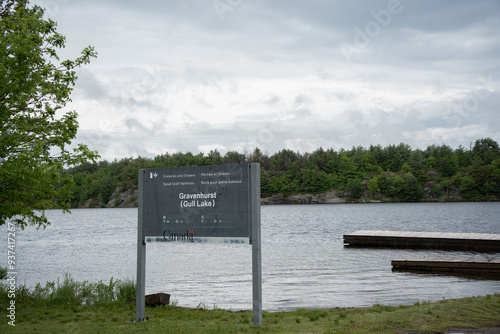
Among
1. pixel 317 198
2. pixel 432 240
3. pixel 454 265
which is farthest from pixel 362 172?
pixel 454 265

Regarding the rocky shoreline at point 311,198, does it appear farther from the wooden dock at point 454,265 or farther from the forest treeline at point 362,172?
the wooden dock at point 454,265

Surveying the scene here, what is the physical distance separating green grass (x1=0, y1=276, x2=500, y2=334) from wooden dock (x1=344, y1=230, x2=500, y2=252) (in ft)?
72.9

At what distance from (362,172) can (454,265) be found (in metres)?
155

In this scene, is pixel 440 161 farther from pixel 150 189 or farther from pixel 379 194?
pixel 150 189

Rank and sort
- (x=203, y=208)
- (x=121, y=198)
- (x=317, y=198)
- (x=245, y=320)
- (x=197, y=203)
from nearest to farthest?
(x=203, y=208) → (x=197, y=203) → (x=245, y=320) → (x=121, y=198) → (x=317, y=198)

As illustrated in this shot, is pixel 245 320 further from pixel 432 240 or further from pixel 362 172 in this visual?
pixel 362 172

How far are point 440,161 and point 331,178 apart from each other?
41020 millimetres

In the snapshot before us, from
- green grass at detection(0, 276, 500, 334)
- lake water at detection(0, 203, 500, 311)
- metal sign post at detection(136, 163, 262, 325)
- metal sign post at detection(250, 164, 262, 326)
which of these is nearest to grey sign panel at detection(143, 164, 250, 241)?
metal sign post at detection(136, 163, 262, 325)

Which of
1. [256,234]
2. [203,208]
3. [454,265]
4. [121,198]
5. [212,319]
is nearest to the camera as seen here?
[256,234]

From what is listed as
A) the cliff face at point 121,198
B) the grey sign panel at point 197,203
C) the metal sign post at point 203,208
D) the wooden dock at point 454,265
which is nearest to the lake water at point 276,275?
the wooden dock at point 454,265

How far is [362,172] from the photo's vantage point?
172 m

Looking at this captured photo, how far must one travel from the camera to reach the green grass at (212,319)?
27.1 ft

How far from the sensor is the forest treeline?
15388 cm

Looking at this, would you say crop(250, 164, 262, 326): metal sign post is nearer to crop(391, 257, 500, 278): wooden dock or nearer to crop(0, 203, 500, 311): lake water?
crop(0, 203, 500, 311): lake water
